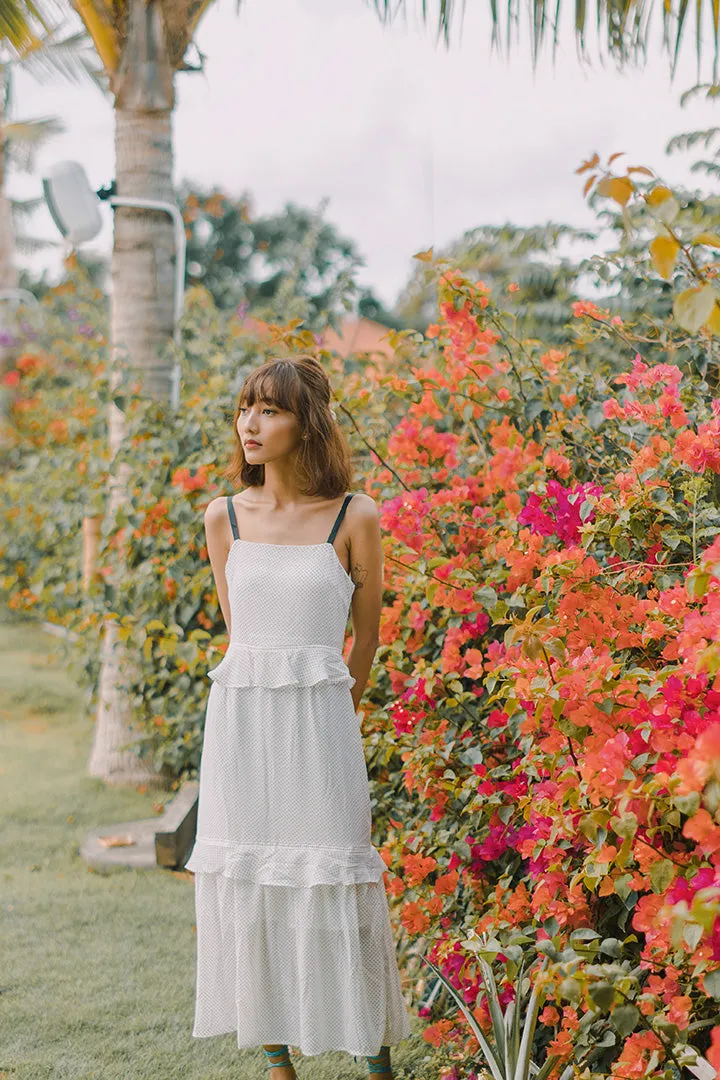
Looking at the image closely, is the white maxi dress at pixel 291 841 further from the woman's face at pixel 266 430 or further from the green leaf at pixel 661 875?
the green leaf at pixel 661 875

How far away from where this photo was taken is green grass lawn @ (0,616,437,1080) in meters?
2.77

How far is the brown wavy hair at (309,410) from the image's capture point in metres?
2.46

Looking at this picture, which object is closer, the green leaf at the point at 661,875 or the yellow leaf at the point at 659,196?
the yellow leaf at the point at 659,196

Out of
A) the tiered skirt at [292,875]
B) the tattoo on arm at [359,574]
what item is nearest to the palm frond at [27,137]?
the tattoo on arm at [359,574]

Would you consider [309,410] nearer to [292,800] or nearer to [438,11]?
[292,800]

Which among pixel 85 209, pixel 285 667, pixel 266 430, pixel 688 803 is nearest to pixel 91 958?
pixel 285 667

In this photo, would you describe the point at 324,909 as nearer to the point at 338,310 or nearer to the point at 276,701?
the point at 276,701

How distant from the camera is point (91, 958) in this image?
3.40 metres

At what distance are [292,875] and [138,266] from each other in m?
3.62

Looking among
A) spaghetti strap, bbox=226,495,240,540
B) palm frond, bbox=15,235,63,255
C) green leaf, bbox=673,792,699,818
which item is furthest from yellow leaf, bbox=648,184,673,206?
palm frond, bbox=15,235,63,255

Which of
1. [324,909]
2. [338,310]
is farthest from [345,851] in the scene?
[338,310]

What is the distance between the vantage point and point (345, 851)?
2334 millimetres

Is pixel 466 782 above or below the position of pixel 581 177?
below

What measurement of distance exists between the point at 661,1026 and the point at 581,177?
123 cm
